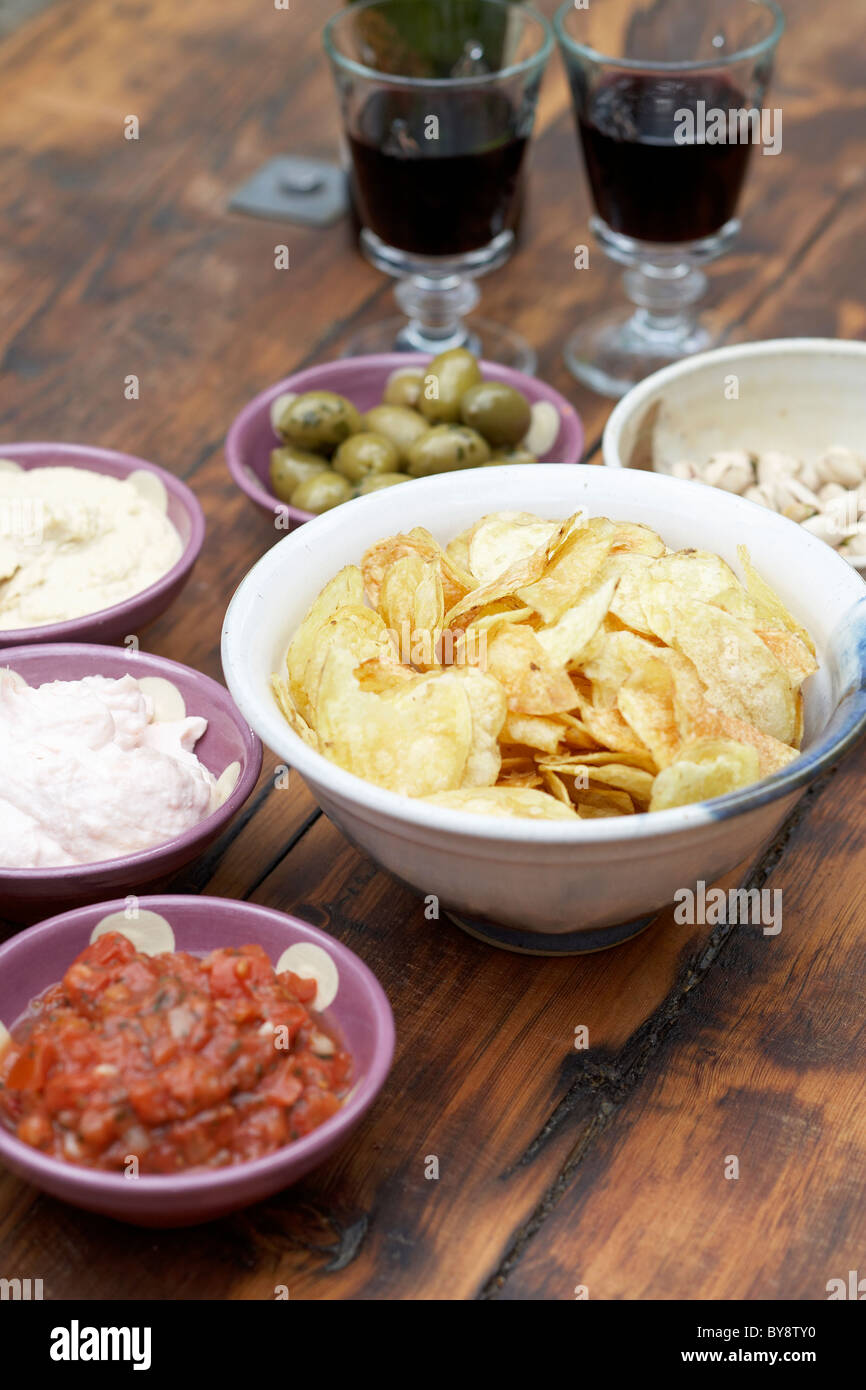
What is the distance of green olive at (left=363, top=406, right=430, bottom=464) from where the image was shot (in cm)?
174

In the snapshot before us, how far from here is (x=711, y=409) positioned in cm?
174

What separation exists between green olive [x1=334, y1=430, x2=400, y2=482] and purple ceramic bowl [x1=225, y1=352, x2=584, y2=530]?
0.09 m

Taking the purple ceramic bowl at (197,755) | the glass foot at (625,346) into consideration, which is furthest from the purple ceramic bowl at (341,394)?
the purple ceramic bowl at (197,755)

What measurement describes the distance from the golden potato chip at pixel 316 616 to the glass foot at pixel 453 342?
2.91ft

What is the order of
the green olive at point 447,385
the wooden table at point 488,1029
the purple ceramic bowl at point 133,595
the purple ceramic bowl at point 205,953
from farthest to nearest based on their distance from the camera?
the green olive at point 447,385 → the purple ceramic bowl at point 133,595 → the wooden table at point 488,1029 → the purple ceramic bowl at point 205,953

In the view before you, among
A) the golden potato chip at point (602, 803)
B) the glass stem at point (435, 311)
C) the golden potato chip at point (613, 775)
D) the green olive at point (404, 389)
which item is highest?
the golden potato chip at point (613, 775)

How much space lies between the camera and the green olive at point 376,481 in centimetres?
166

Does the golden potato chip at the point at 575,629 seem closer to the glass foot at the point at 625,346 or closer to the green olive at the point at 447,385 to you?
the green olive at the point at 447,385

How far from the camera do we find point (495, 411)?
1.72 meters

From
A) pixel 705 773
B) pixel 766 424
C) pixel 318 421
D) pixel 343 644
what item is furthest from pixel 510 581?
A: pixel 766 424

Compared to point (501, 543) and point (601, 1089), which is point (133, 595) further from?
point (601, 1089)

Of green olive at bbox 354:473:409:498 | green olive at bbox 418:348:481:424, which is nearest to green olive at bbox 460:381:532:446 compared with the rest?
green olive at bbox 418:348:481:424

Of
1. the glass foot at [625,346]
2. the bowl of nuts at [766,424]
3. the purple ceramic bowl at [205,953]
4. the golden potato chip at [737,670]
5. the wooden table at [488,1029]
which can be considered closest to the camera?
the purple ceramic bowl at [205,953]

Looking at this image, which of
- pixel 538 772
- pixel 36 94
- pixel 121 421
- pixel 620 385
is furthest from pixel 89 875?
pixel 36 94
